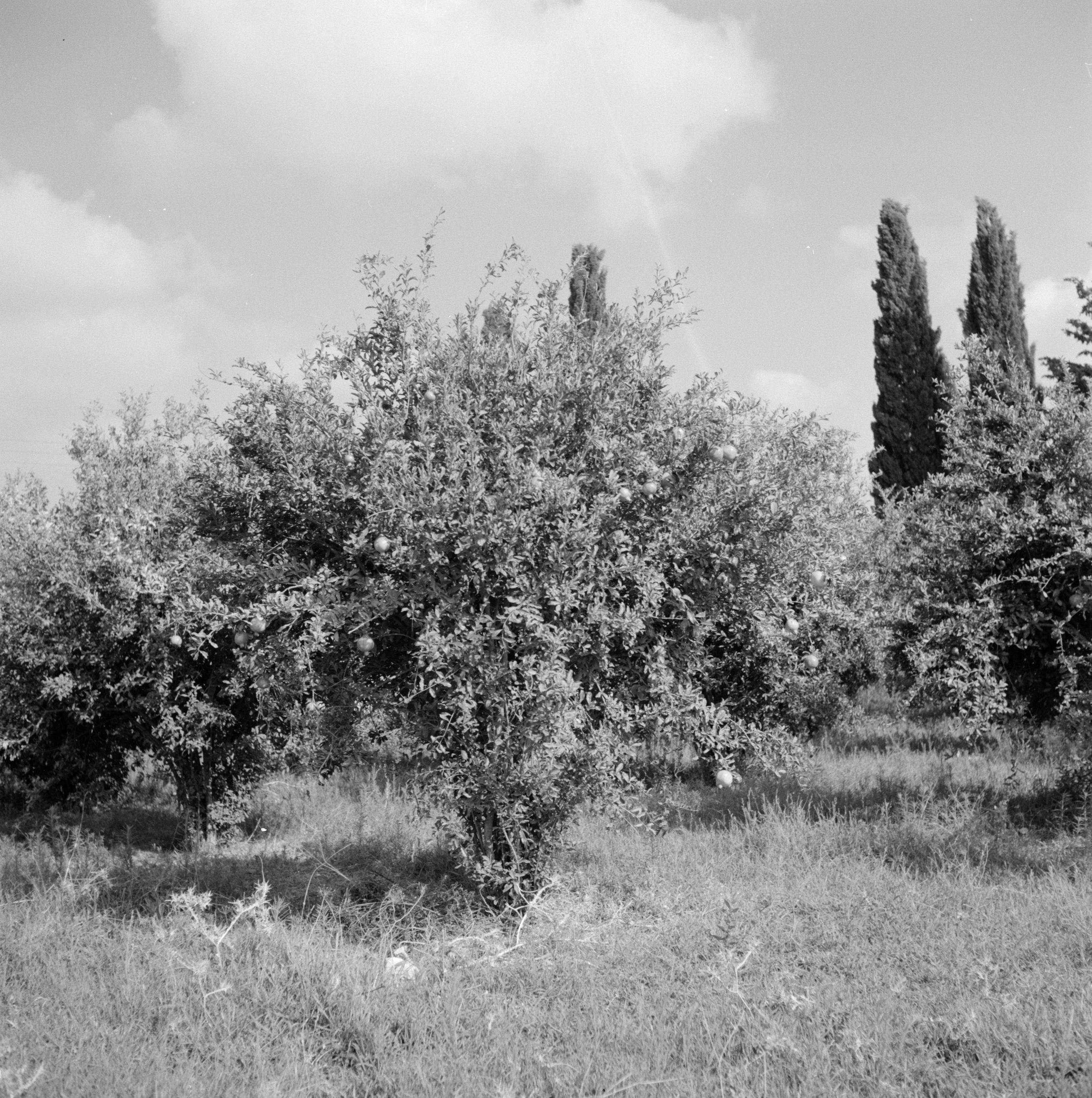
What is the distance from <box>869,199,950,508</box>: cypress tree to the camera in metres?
21.6

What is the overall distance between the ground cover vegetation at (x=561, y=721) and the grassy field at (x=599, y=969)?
2cm

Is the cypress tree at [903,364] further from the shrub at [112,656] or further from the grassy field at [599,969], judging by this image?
the shrub at [112,656]

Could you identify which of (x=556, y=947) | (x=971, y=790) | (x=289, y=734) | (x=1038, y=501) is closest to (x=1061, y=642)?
(x=1038, y=501)

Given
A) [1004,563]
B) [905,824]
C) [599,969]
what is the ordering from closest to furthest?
[599,969]
[1004,563]
[905,824]

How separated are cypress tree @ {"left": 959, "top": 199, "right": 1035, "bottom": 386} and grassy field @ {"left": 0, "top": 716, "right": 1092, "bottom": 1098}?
52.9 feet

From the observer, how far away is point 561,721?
5.10m

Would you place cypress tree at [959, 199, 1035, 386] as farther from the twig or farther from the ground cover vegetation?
the twig

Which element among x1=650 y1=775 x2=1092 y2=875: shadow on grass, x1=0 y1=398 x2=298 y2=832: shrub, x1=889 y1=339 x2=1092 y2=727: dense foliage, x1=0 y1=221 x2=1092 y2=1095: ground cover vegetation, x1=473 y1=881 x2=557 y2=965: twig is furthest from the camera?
x1=0 y1=398 x2=298 y2=832: shrub

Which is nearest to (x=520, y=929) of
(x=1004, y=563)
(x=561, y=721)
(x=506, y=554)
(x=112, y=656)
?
(x=561, y=721)

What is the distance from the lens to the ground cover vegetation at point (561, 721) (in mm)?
4141

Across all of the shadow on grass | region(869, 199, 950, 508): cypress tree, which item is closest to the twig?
the shadow on grass

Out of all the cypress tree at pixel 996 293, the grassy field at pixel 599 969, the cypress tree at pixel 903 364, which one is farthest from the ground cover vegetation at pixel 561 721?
the cypress tree at pixel 996 293

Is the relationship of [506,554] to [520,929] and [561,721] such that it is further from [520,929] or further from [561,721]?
[520,929]

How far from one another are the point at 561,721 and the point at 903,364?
19111 mm
